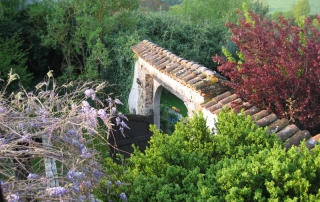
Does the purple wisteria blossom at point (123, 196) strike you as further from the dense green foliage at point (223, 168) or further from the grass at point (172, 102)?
the grass at point (172, 102)

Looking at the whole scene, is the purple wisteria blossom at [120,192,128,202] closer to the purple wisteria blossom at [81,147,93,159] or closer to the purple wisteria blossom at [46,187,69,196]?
the purple wisteria blossom at [81,147,93,159]

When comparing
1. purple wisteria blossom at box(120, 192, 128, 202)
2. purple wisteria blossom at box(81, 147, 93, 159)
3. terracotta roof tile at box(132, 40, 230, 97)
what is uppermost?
purple wisteria blossom at box(81, 147, 93, 159)

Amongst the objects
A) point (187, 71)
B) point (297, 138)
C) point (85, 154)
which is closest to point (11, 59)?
point (187, 71)

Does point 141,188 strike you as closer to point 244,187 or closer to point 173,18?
point 244,187

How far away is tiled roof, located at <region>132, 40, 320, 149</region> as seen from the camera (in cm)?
364

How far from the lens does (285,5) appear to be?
67.2 ft

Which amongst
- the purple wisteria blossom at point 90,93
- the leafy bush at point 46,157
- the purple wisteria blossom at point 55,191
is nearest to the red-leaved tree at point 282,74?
the purple wisteria blossom at point 90,93

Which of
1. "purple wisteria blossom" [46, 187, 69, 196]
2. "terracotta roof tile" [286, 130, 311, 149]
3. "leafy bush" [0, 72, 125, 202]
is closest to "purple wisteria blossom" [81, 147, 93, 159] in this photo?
"leafy bush" [0, 72, 125, 202]

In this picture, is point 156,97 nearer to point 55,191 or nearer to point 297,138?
point 297,138

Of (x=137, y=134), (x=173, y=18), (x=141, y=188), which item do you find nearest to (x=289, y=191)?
(x=141, y=188)

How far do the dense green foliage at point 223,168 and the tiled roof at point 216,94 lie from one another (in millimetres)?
399

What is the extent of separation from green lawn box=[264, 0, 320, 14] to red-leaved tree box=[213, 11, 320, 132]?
16206mm

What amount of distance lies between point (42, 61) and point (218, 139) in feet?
34.7

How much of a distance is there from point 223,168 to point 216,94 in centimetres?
212
